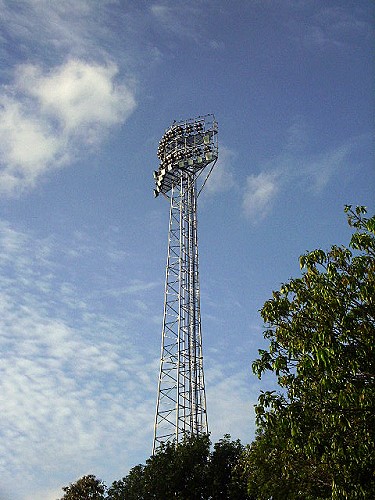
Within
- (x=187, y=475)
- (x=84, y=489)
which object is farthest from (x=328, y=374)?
(x=84, y=489)

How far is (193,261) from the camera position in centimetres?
3950

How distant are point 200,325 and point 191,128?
51.4ft

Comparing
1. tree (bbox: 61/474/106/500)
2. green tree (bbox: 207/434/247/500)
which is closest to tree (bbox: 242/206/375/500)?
green tree (bbox: 207/434/247/500)

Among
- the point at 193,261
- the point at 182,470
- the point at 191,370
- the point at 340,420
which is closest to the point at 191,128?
the point at 193,261

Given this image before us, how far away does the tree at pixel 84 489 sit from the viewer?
38.1m

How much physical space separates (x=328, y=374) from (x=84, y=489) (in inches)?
1200

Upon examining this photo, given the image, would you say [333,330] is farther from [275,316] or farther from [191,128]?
[191,128]

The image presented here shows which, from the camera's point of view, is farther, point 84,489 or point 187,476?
point 84,489

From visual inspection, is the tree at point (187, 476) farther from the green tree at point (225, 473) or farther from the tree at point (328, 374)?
the tree at point (328, 374)

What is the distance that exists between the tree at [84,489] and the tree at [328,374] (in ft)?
86.9

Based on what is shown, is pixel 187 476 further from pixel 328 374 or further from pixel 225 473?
pixel 328 374

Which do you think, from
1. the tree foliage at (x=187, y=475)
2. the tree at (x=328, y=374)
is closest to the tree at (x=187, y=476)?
the tree foliage at (x=187, y=475)

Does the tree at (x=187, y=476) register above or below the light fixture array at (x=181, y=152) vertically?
below

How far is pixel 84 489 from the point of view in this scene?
38344 millimetres
